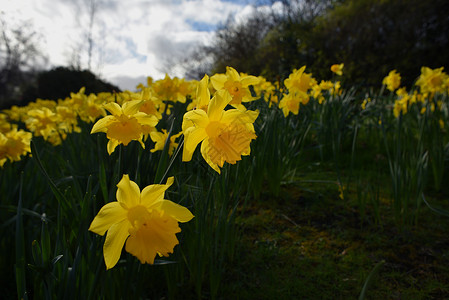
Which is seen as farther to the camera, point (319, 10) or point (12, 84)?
point (12, 84)

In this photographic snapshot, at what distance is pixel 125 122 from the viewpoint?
100 centimetres

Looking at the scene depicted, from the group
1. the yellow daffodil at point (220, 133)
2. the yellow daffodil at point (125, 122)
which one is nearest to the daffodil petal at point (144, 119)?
the yellow daffodil at point (125, 122)

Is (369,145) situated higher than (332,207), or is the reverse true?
(369,145)

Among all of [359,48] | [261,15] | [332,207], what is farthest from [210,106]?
[261,15]

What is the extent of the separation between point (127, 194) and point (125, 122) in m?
0.39

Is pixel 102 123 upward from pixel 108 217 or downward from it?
upward

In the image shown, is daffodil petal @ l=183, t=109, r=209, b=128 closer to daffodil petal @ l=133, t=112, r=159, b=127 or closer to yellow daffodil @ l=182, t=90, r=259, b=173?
yellow daffodil @ l=182, t=90, r=259, b=173

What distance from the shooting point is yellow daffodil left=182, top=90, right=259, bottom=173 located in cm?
81

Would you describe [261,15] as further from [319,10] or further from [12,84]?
[12,84]

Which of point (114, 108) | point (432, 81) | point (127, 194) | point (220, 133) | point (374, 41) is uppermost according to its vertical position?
point (374, 41)

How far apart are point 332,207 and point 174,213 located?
5.87ft

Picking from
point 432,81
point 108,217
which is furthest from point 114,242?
point 432,81

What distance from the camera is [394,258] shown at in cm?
159

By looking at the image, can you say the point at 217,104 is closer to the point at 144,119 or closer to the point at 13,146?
the point at 144,119
